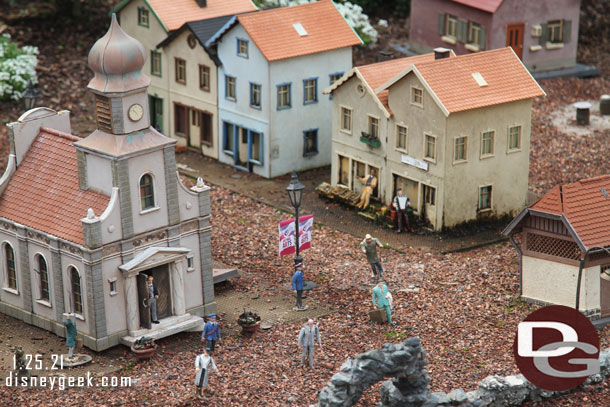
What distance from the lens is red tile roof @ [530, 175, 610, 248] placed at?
3525 centimetres

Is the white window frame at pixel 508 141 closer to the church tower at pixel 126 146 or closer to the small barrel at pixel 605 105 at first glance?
the small barrel at pixel 605 105

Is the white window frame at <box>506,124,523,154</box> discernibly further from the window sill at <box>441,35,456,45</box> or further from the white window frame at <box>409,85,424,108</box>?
the window sill at <box>441,35,456,45</box>

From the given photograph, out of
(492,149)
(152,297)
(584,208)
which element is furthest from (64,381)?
(492,149)

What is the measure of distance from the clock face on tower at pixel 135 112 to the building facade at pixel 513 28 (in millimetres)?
29509

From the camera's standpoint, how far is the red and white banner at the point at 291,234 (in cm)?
3766

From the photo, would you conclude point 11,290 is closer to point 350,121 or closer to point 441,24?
point 350,121

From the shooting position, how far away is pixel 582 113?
55.1 metres

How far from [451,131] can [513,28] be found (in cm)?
1925

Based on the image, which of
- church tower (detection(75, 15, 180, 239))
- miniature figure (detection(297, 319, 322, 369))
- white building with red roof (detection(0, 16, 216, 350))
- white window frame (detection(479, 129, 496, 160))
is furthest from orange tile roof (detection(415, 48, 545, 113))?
miniature figure (detection(297, 319, 322, 369))

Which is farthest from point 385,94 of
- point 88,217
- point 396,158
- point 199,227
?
point 88,217

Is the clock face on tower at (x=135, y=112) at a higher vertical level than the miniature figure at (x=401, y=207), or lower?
higher

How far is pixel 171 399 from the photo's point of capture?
31.1 meters

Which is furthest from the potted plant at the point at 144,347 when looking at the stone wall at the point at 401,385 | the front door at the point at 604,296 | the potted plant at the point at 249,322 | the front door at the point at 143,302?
the front door at the point at 604,296

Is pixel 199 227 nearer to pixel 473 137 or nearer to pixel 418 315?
pixel 418 315
